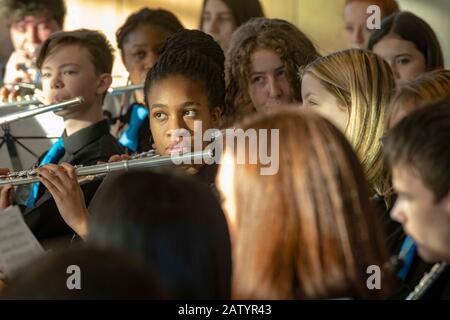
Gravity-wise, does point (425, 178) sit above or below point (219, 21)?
below

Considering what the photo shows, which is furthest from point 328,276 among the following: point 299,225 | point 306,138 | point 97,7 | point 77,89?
point 97,7

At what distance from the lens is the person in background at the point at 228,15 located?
362 cm

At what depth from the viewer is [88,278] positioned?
1062 mm

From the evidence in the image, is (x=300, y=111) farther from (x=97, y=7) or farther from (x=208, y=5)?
(x=97, y=7)

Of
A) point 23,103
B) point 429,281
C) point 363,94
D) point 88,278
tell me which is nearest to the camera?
point 88,278

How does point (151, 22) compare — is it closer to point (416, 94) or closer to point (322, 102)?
point (322, 102)

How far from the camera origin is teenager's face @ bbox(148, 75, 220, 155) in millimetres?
2479

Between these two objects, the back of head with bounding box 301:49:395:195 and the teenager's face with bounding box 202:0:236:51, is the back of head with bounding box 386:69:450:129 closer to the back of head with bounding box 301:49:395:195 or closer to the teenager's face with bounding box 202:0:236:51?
the back of head with bounding box 301:49:395:195

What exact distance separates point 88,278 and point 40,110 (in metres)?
1.94

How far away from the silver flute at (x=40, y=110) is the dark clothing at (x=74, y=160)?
0.08 metres

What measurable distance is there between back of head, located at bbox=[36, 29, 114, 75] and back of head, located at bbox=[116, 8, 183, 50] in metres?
0.41

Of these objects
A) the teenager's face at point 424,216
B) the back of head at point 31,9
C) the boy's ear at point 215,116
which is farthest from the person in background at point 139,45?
the teenager's face at point 424,216

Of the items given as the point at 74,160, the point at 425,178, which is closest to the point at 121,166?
the point at 74,160

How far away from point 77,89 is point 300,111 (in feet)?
5.28
